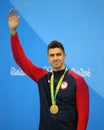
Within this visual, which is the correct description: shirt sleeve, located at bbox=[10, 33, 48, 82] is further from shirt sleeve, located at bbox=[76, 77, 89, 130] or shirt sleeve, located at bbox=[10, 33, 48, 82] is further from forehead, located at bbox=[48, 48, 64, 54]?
shirt sleeve, located at bbox=[76, 77, 89, 130]

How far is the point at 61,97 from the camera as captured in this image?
201 cm

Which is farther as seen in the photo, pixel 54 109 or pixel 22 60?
pixel 22 60

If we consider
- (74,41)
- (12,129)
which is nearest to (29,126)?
(12,129)

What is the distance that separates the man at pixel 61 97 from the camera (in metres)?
1.98

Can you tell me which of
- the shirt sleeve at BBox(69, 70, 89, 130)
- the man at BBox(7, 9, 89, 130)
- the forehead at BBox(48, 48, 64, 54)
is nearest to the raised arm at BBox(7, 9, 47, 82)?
the man at BBox(7, 9, 89, 130)

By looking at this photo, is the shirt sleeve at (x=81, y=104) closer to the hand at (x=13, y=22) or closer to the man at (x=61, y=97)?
the man at (x=61, y=97)

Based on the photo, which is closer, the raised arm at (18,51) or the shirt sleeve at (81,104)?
the shirt sleeve at (81,104)

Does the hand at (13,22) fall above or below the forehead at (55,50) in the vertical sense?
above

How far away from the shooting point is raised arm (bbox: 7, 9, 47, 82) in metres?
2.07

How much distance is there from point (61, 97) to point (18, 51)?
494 millimetres

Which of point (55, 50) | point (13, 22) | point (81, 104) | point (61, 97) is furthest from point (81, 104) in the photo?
point (13, 22)

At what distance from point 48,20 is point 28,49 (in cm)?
42

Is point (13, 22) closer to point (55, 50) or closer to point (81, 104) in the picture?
point (55, 50)

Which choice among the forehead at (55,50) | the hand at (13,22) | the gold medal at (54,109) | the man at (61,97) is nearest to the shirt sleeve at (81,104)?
the man at (61,97)
